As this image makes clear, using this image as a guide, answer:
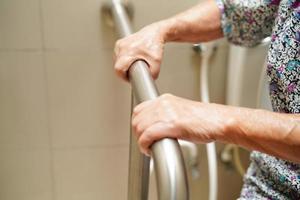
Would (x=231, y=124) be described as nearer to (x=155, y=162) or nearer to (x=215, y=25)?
(x=155, y=162)

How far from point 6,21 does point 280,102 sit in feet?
2.20

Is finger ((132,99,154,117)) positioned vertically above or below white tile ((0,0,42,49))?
below

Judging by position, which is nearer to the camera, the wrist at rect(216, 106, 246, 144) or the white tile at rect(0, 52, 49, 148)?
the wrist at rect(216, 106, 246, 144)

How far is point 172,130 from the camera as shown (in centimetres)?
50

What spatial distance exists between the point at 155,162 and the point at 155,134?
1.7 inches

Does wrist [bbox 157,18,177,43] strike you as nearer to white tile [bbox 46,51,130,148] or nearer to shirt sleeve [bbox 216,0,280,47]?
shirt sleeve [bbox 216,0,280,47]

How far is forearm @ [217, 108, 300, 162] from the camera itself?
21.7 inches

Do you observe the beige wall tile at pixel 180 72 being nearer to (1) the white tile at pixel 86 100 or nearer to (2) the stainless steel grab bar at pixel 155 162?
(1) the white tile at pixel 86 100

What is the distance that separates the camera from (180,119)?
52cm

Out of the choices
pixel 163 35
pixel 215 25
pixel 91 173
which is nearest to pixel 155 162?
pixel 163 35

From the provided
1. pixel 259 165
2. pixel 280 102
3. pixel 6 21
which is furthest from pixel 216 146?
pixel 6 21

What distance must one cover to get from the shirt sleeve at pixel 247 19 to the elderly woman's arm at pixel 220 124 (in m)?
0.35

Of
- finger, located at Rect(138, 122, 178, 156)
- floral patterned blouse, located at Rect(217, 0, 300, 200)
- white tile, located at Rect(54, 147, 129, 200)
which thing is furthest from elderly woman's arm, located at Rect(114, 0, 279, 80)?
white tile, located at Rect(54, 147, 129, 200)

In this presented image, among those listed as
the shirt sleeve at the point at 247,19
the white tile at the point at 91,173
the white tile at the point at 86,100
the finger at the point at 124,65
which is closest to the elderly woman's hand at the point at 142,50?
the finger at the point at 124,65
